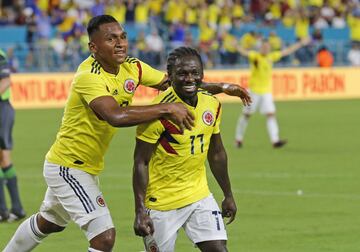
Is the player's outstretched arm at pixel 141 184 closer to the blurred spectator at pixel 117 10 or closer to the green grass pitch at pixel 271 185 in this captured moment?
the green grass pitch at pixel 271 185

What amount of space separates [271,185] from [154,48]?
872 inches

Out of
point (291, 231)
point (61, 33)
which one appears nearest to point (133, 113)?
point (291, 231)

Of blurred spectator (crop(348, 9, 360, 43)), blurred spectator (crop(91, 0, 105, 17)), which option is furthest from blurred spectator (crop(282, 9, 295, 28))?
blurred spectator (crop(91, 0, 105, 17))

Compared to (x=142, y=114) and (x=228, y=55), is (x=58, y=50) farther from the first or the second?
(x=142, y=114)

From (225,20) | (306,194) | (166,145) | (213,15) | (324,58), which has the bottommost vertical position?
(324,58)

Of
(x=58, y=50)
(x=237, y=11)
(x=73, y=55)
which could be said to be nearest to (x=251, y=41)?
(x=73, y=55)

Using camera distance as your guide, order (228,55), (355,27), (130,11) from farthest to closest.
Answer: (355,27) → (130,11) → (228,55)

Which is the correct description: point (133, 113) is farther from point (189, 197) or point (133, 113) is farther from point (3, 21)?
point (3, 21)

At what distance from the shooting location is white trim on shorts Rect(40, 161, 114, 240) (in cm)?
840

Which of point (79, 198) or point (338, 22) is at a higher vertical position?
point (79, 198)

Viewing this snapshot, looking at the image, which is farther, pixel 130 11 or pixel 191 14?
pixel 191 14

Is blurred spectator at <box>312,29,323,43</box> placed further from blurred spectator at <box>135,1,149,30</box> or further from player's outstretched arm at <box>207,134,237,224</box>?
player's outstretched arm at <box>207,134,237,224</box>

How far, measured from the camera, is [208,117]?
8297 mm

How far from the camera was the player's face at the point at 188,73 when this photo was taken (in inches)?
316
